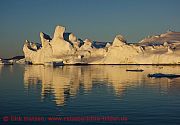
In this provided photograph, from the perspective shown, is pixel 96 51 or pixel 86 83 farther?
pixel 96 51

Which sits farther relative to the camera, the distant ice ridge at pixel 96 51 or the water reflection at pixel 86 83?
the distant ice ridge at pixel 96 51

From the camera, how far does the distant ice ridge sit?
108438 mm

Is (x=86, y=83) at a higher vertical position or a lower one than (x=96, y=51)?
lower

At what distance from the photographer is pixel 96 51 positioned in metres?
126

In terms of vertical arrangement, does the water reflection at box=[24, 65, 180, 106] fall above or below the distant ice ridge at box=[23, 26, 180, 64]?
below

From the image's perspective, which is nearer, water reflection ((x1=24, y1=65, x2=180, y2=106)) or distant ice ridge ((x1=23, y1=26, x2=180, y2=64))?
water reflection ((x1=24, y1=65, x2=180, y2=106))

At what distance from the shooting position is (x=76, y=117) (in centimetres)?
1619

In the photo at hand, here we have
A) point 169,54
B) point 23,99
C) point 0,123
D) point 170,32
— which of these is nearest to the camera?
point 0,123

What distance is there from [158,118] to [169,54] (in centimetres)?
9105

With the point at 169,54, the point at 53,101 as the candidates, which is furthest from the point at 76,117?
the point at 169,54

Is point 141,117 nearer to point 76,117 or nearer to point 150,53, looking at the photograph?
point 76,117

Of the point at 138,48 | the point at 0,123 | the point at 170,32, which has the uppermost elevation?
the point at 170,32

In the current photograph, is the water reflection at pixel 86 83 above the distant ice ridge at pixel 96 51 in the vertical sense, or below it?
below

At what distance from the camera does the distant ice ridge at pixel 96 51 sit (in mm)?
108438
